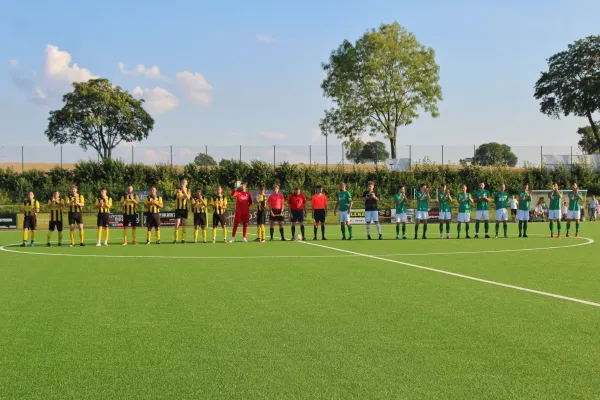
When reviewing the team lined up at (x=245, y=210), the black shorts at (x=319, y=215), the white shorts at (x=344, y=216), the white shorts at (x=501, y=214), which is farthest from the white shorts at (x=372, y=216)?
the white shorts at (x=501, y=214)

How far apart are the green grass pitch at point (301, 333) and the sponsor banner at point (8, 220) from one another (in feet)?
83.3

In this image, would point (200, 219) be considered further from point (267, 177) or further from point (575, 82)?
point (575, 82)

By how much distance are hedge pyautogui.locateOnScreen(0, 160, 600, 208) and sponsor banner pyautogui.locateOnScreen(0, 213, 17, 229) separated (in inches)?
559

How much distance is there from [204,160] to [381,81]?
734 inches

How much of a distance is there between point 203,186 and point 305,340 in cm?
4713

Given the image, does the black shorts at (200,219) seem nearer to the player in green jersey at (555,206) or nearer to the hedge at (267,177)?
the player in green jersey at (555,206)

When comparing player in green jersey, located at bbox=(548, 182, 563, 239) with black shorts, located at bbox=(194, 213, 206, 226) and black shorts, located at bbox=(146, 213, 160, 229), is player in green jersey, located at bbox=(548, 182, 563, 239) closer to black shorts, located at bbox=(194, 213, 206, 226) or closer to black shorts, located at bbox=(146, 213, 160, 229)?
black shorts, located at bbox=(194, 213, 206, 226)

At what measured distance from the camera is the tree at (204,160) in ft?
179

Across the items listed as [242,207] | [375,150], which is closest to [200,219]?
[242,207]

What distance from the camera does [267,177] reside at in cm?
5378

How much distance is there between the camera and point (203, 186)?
52.1 metres

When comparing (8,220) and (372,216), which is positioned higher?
(372,216)

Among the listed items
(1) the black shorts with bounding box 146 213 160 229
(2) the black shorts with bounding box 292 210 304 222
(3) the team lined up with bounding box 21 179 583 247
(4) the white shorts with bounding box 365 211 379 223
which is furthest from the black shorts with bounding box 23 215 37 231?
(4) the white shorts with bounding box 365 211 379 223

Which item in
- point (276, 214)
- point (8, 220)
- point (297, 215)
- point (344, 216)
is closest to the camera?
point (276, 214)
